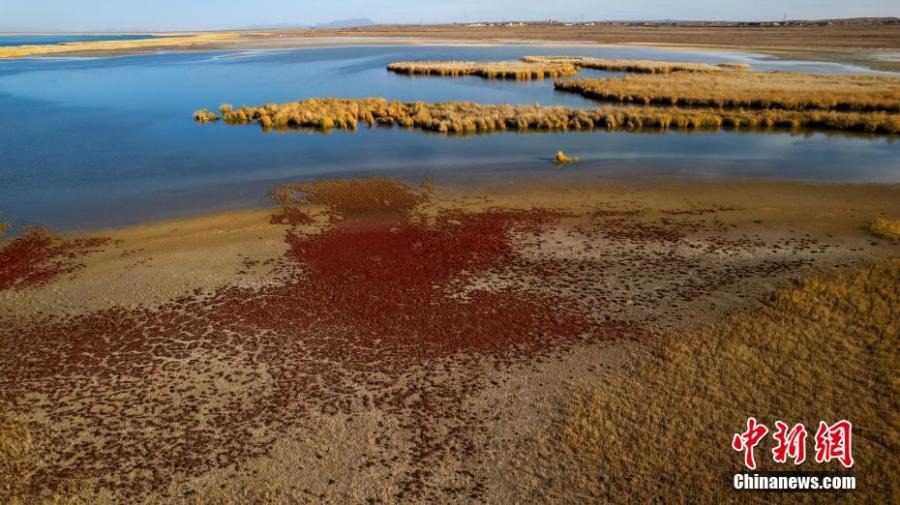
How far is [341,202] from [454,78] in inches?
1804

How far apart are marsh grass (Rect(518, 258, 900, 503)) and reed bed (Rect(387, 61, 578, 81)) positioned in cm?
5377

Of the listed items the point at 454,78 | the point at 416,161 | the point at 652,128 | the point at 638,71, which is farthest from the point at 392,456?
the point at 638,71

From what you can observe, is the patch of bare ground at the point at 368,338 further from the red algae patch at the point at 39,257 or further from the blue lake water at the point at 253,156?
the blue lake water at the point at 253,156

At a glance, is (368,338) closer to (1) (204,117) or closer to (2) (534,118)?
(2) (534,118)

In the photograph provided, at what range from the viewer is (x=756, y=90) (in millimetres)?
45969

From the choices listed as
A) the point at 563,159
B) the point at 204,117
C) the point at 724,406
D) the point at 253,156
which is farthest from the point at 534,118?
the point at 724,406

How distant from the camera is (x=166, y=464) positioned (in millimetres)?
8336

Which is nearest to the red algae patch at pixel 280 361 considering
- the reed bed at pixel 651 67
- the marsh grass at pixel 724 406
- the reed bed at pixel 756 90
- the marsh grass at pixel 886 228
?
the marsh grass at pixel 724 406

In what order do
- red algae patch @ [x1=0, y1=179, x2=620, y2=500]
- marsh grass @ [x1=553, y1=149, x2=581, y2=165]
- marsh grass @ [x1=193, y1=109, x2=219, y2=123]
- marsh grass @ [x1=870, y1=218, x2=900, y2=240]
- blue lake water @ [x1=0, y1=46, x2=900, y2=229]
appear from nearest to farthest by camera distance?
1. red algae patch @ [x1=0, y1=179, x2=620, y2=500]
2. marsh grass @ [x1=870, y1=218, x2=900, y2=240]
3. blue lake water @ [x1=0, y1=46, x2=900, y2=229]
4. marsh grass @ [x1=553, y1=149, x2=581, y2=165]
5. marsh grass @ [x1=193, y1=109, x2=219, y2=123]

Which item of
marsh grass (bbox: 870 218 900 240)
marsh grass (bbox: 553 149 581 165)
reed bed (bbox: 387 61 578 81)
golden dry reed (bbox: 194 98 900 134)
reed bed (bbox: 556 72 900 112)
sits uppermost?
reed bed (bbox: 387 61 578 81)

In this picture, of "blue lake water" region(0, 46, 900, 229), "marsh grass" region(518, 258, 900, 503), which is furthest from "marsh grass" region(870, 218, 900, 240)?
"blue lake water" region(0, 46, 900, 229)

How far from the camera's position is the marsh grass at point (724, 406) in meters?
7.94

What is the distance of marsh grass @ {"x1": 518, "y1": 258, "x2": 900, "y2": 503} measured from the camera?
794cm

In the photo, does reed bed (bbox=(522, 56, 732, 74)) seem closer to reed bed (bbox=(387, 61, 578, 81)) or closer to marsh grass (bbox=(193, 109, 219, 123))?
reed bed (bbox=(387, 61, 578, 81))
